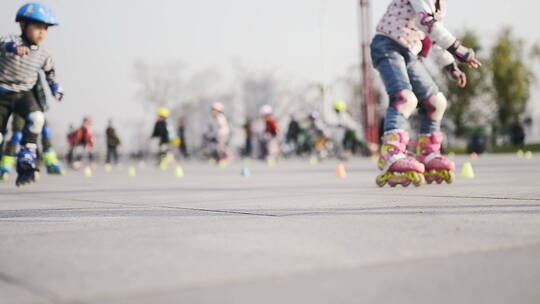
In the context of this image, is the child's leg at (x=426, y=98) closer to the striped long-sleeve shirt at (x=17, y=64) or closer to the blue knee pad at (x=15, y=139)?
the striped long-sleeve shirt at (x=17, y=64)

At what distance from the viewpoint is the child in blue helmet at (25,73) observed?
27.8 ft

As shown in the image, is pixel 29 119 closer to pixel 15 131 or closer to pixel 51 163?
pixel 15 131

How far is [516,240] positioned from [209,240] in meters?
1.32

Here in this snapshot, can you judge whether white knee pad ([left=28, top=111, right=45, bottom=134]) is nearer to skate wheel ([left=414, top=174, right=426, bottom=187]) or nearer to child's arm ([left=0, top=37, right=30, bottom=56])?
child's arm ([left=0, top=37, right=30, bottom=56])

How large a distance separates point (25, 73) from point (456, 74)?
5.31 m

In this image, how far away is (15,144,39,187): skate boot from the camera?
863cm

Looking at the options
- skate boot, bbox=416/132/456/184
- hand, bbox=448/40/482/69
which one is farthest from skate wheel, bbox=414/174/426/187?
hand, bbox=448/40/482/69

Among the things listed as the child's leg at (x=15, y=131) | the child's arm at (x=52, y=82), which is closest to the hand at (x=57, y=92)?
the child's arm at (x=52, y=82)

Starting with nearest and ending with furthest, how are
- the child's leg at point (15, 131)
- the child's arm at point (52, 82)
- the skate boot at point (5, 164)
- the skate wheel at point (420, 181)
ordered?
the skate wheel at point (420, 181) → the child's arm at point (52, 82) → the skate boot at point (5, 164) → the child's leg at point (15, 131)

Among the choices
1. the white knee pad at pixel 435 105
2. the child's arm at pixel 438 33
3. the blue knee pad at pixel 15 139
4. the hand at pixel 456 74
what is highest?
the child's arm at pixel 438 33

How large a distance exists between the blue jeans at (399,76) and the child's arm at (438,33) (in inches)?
17.6

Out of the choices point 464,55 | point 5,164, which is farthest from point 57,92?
point 464,55

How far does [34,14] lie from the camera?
8.43 m

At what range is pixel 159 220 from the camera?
13.1ft
